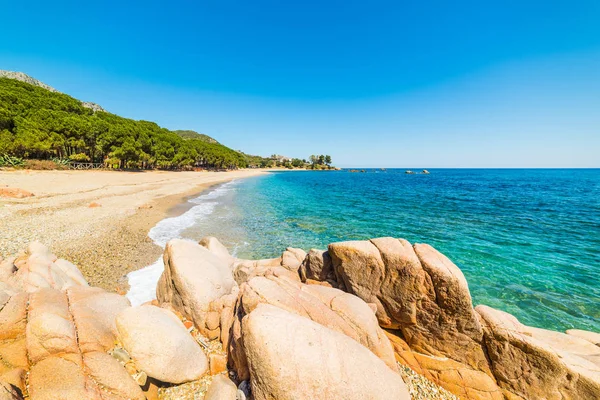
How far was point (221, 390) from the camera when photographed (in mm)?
4629

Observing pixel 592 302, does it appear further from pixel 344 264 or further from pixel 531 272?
pixel 344 264

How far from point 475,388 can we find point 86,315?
997cm

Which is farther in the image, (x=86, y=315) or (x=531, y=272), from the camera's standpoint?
(x=531, y=272)

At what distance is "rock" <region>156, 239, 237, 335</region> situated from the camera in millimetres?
7234

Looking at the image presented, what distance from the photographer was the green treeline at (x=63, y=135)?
4669cm

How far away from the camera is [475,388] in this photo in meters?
5.84

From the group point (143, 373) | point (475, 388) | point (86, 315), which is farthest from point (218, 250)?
point (475, 388)

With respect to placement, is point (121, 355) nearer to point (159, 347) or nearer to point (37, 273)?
point (159, 347)

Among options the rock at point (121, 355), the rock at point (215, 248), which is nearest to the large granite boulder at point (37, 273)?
the rock at point (121, 355)

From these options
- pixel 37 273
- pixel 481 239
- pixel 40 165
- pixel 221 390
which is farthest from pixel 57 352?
A: pixel 40 165

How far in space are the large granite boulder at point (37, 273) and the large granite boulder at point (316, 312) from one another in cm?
599

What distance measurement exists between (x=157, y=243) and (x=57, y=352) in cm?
1188

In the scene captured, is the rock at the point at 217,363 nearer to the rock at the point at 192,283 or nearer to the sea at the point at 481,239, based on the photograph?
the rock at the point at 192,283

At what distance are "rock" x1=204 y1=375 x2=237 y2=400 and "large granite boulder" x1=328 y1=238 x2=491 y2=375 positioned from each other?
4.57 metres
